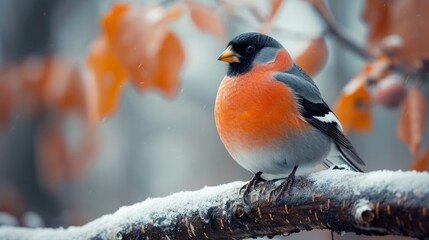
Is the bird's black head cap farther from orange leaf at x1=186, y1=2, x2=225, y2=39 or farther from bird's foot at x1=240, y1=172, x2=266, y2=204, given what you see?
bird's foot at x1=240, y1=172, x2=266, y2=204

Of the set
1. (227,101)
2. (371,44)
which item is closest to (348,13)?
(371,44)

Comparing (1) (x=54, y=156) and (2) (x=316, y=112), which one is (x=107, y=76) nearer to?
(2) (x=316, y=112)

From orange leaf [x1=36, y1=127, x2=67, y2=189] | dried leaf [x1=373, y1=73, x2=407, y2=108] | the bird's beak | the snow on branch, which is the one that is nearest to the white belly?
the snow on branch

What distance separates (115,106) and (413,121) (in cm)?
106

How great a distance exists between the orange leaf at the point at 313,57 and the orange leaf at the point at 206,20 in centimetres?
32

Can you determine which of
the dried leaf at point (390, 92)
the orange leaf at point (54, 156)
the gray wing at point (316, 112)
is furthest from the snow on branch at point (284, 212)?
the orange leaf at point (54, 156)

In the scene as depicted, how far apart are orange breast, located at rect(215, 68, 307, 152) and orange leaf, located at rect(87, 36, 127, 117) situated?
0.43 meters

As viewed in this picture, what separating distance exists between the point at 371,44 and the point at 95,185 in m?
5.67

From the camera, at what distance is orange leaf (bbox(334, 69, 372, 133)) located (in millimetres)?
2447

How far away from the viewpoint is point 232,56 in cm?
234

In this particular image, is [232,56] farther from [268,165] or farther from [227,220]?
[227,220]

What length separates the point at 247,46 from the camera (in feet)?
7.80

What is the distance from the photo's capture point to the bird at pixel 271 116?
2.12 metres

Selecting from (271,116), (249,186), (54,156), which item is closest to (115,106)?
(271,116)
